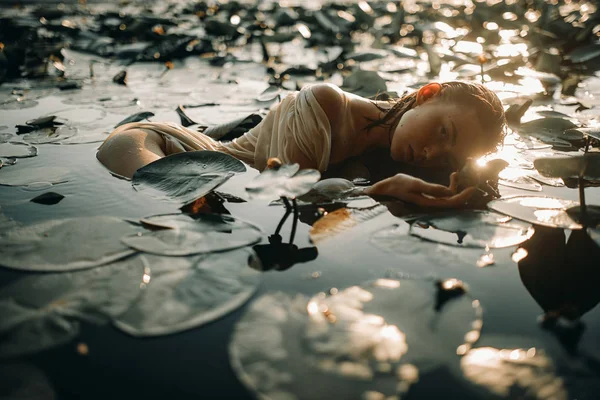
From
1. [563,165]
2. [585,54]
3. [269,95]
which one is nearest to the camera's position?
[563,165]

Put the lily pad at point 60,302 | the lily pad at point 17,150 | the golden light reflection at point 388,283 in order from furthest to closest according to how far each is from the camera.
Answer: the lily pad at point 17,150 → the golden light reflection at point 388,283 → the lily pad at point 60,302

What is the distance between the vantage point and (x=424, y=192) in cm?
129

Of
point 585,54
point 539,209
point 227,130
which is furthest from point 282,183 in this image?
point 585,54

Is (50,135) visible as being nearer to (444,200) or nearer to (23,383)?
(23,383)

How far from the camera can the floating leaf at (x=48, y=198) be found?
132cm

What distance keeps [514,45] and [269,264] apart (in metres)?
3.47

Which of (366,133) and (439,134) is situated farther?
(366,133)

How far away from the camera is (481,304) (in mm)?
890

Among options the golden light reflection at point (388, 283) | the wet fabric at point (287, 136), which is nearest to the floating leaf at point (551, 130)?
the wet fabric at point (287, 136)

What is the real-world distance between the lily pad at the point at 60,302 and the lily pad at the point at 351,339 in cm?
25

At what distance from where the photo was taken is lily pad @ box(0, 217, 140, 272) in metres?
0.97

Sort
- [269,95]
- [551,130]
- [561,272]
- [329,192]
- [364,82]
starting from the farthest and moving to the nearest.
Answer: [269,95]
[364,82]
[551,130]
[329,192]
[561,272]

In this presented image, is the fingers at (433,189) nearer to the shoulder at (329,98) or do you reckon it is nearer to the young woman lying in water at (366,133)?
the young woman lying in water at (366,133)

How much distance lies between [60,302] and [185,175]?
1.79 ft
